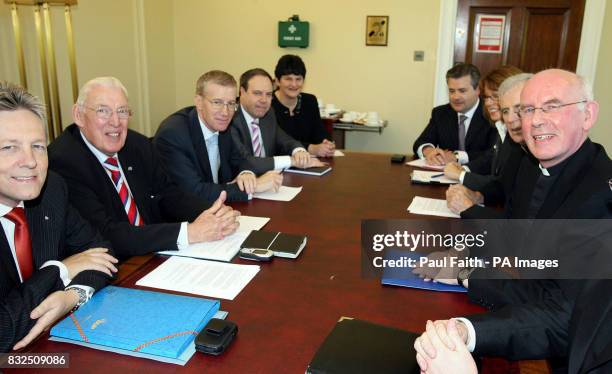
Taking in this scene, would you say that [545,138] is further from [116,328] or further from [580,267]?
[116,328]

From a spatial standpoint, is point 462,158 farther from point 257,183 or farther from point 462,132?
point 257,183

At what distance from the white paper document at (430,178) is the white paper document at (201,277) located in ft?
5.04

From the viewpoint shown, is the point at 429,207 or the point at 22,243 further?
the point at 429,207

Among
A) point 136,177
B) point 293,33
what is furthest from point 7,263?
point 293,33

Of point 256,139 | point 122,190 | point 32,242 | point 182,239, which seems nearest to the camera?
point 32,242

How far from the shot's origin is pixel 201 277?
1.51 metres

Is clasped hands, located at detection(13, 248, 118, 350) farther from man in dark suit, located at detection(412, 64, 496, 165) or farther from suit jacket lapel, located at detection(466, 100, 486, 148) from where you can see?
suit jacket lapel, located at detection(466, 100, 486, 148)

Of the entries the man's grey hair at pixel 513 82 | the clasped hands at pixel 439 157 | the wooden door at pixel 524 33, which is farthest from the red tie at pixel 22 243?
the wooden door at pixel 524 33

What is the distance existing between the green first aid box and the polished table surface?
3.72 m

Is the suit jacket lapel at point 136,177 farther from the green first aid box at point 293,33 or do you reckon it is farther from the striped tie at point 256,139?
the green first aid box at point 293,33

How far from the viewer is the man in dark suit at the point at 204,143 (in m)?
2.48

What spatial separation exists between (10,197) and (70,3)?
3.12m

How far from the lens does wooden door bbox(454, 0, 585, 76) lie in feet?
16.4

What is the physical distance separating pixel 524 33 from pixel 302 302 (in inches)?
190
